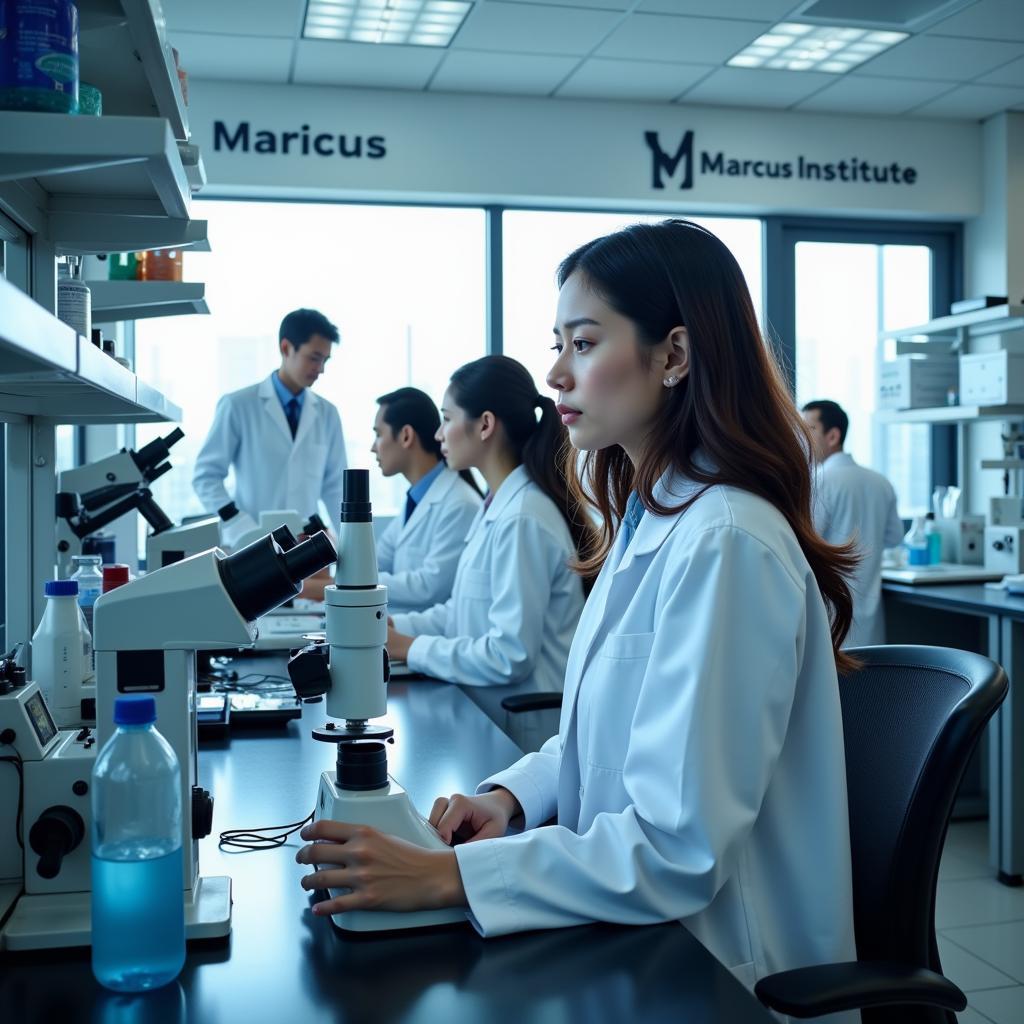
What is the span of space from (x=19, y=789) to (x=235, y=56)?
406 centimetres

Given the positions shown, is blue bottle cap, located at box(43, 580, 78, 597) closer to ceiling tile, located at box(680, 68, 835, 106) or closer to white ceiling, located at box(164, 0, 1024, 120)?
white ceiling, located at box(164, 0, 1024, 120)

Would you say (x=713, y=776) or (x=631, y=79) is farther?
(x=631, y=79)

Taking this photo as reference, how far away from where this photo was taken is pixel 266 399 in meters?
4.38

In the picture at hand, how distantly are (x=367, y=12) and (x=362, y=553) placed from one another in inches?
140

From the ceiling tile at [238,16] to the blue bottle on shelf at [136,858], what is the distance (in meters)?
3.65

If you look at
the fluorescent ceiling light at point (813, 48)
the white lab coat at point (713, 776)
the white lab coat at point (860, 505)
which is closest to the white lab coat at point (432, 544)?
the white lab coat at point (860, 505)

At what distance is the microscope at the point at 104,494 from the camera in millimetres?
1968

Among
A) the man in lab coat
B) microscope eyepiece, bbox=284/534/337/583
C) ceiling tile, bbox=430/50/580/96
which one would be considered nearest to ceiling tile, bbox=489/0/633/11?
ceiling tile, bbox=430/50/580/96

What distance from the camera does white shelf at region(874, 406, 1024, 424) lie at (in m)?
4.34

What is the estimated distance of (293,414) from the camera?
443 centimetres

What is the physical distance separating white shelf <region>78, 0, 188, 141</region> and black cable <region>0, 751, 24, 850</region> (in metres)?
0.73

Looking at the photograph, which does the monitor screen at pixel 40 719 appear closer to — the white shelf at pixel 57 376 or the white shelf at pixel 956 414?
the white shelf at pixel 57 376

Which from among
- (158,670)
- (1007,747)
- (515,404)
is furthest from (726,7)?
(158,670)

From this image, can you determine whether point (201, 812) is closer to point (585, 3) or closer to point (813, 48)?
point (585, 3)
